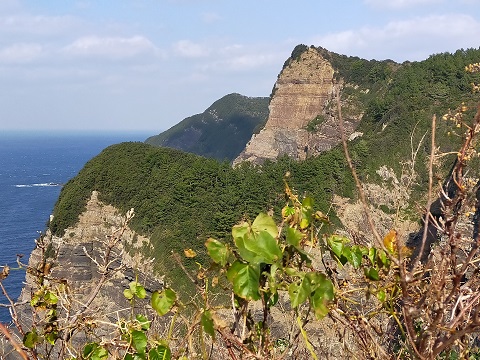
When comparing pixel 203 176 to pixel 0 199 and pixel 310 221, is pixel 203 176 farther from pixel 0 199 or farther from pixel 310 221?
pixel 0 199

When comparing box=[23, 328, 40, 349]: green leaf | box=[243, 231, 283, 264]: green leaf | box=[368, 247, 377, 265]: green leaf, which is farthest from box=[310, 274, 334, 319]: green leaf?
box=[23, 328, 40, 349]: green leaf

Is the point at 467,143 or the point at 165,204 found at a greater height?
the point at 467,143

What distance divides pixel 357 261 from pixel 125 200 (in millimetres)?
35001

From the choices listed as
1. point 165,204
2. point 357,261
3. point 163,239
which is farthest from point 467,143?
point 165,204

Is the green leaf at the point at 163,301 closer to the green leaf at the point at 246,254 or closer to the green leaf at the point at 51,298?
the green leaf at the point at 246,254

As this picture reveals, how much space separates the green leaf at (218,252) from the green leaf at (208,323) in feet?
0.76

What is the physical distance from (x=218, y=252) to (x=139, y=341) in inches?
27.0

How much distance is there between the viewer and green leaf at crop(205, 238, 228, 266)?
6.51 feet

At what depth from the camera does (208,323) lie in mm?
1953

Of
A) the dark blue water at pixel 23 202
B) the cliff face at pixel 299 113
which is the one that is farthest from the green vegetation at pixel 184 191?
the cliff face at pixel 299 113

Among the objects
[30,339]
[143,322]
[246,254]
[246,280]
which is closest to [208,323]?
[246,280]

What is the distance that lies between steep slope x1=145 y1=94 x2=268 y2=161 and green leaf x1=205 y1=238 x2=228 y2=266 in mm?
122890

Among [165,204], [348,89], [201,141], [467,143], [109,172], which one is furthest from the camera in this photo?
[201,141]

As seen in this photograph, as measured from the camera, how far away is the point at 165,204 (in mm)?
35562
